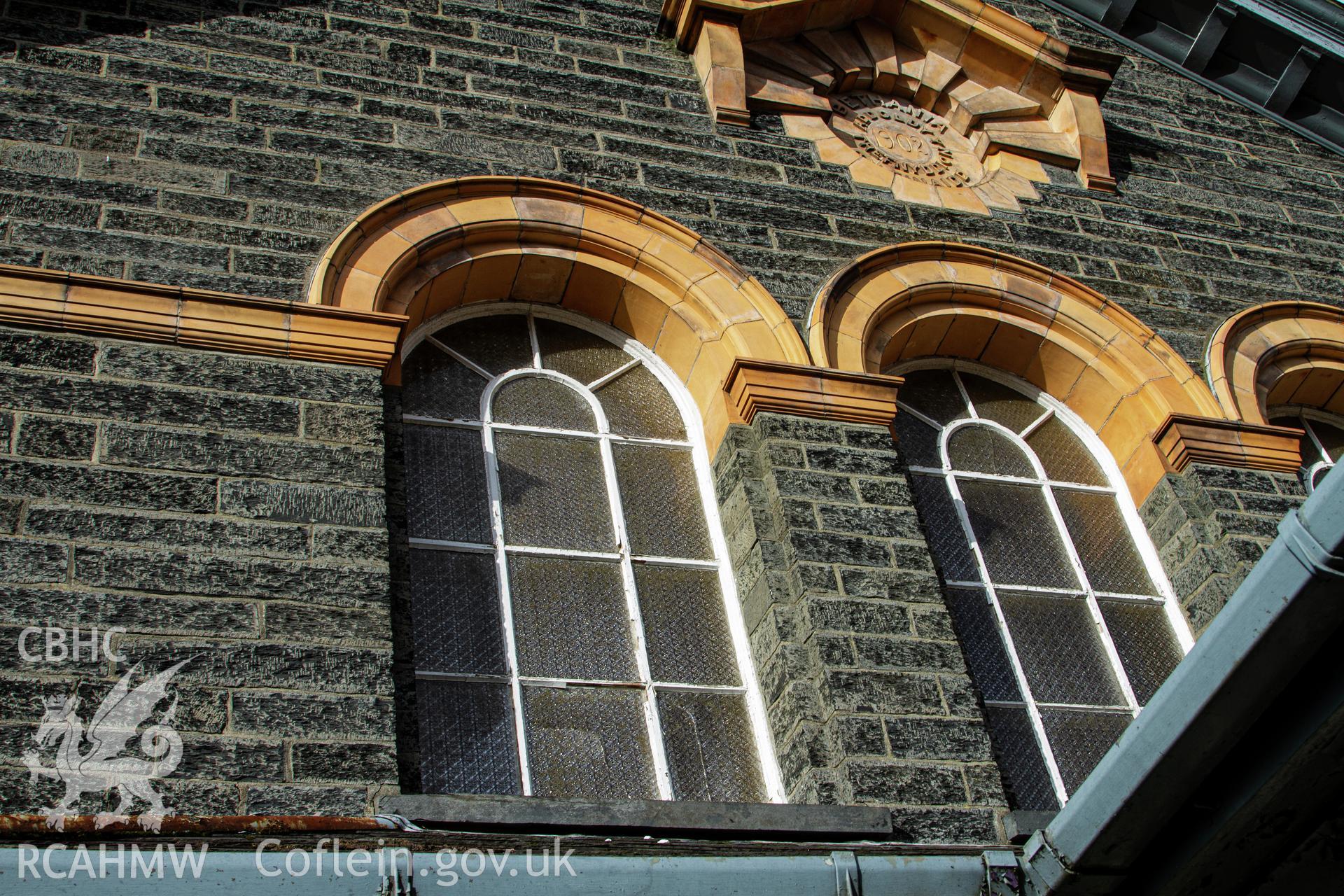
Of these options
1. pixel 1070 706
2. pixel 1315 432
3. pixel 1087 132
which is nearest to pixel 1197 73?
pixel 1087 132

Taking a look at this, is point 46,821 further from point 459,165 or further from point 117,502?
point 459,165

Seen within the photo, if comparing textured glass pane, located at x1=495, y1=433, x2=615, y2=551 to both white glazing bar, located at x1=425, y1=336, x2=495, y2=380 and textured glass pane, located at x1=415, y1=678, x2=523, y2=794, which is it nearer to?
white glazing bar, located at x1=425, y1=336, x2=495, y2=380

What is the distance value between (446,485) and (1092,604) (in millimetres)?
2449

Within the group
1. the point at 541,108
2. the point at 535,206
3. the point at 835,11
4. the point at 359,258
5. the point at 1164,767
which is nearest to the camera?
the point at 1164,767

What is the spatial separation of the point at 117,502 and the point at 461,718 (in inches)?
47.7

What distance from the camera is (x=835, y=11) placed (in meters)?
7.66

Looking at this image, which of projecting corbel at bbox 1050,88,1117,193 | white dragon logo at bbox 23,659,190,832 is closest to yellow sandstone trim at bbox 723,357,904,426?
projecting corbel at bbox 1050,88,1117,193

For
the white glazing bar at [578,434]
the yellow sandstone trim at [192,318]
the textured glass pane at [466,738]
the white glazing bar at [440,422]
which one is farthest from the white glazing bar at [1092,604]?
the yellow sandstone trim at [192,318]

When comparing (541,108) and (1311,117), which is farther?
(1311,117)

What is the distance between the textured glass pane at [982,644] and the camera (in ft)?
18.1

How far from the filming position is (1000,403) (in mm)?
6695

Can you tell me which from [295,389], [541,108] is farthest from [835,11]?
[295,389]

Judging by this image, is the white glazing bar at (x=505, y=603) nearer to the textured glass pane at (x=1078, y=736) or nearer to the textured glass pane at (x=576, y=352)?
the textured glass pane at (x=576, y=352)

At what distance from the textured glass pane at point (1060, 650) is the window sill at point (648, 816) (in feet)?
4.44
